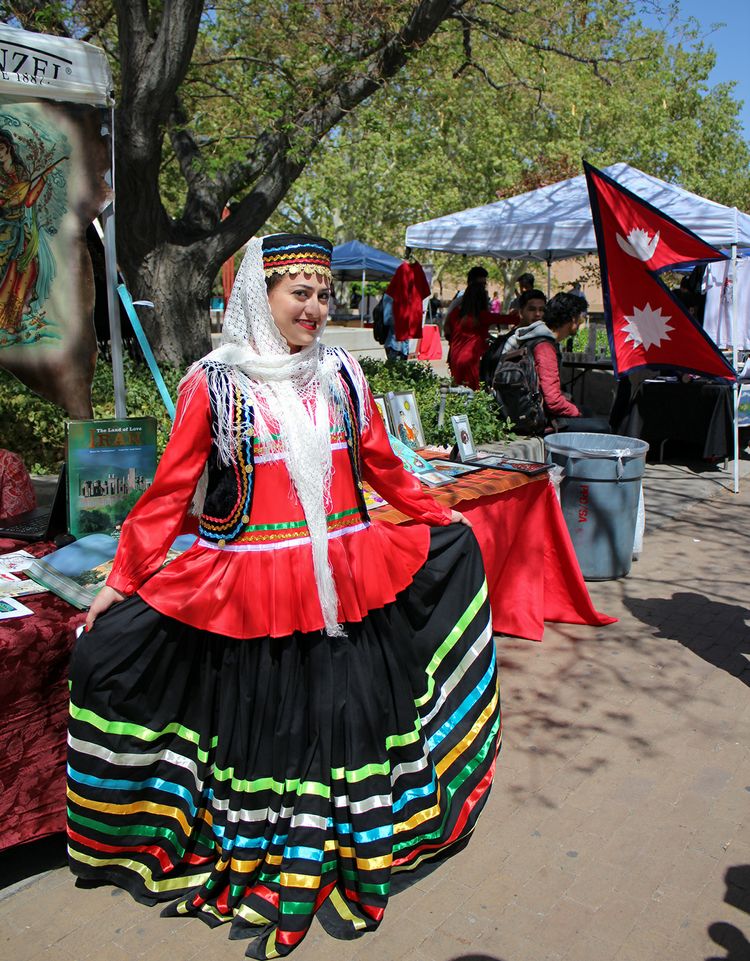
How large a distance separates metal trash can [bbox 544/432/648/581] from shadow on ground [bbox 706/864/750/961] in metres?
2.77

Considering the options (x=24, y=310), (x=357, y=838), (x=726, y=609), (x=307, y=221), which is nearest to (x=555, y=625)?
(x=726, y=609)

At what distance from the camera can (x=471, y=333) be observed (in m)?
8.90

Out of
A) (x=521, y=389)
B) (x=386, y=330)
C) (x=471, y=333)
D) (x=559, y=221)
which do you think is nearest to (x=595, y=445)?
(x=521, y=389)

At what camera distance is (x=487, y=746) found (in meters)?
3.09

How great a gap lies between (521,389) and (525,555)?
2.06m

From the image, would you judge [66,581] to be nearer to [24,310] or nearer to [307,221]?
[24,310]

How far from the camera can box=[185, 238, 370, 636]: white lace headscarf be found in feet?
8.15

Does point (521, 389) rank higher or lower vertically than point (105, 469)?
higher

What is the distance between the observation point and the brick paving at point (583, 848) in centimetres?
248

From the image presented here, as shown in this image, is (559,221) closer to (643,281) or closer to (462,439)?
(643,281)

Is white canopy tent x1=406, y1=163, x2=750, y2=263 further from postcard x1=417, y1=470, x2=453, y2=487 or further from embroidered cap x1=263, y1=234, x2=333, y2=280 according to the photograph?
embroidered cap x1=263, y1=234, x2=333, y2=280

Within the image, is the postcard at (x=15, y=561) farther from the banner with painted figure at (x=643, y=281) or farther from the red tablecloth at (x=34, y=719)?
the banner with painted figure at (x=643, y=281)

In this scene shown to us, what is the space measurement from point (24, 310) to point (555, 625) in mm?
3365

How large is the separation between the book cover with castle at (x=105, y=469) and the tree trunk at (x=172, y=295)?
6.40 metres
